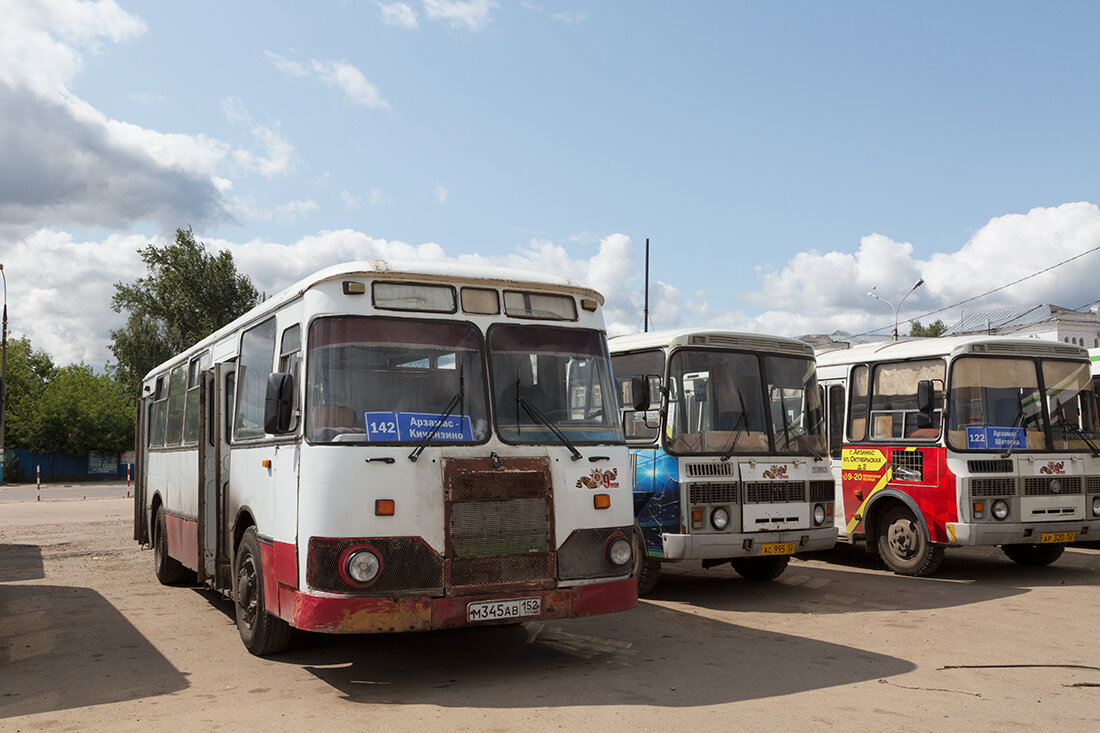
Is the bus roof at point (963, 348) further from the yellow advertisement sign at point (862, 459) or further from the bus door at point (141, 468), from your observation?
the bus door at point (141, 468)

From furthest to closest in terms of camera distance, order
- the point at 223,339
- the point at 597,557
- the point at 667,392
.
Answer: the point at 667,392 → the point at 223,339 → the point at 597,557

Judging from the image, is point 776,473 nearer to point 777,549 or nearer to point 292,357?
point 777,549

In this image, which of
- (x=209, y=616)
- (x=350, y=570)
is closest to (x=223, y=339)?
(x=209, y=616)

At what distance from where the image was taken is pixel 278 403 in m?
7.11

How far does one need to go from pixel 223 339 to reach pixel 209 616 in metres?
2.83

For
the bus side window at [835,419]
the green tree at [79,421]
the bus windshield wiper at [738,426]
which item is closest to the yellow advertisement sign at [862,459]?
the bus side window at [835,419]

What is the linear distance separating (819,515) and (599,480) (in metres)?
4.78

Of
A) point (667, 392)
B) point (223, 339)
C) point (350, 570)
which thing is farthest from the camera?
point (667, 392)

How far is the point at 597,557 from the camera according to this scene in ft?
24.7

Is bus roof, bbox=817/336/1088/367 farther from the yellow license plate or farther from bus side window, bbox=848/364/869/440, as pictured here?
the yellow license plate

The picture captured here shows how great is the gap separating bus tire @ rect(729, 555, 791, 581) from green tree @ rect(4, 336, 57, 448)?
47.9 metres

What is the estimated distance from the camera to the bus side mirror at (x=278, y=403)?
7082 millimetres

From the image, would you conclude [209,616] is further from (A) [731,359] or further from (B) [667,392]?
(A) [731,359]

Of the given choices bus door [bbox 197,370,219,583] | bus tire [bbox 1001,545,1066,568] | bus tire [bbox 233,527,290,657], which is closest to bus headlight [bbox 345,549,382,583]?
bus tire [bbox 233,527,290,657]
